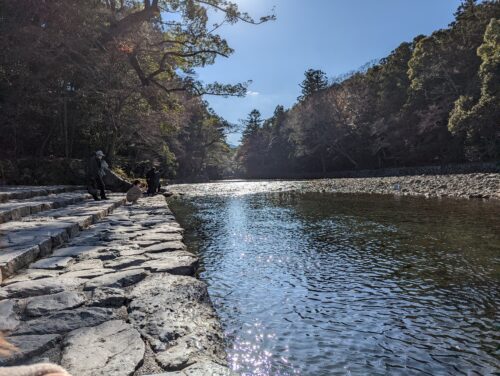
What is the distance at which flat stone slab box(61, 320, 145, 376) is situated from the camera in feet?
6.43

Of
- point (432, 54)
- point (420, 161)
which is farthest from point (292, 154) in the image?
point (432, 54)

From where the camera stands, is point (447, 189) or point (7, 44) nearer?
point (7, 44)

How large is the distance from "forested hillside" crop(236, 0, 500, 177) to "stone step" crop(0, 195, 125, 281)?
26503 millimetres

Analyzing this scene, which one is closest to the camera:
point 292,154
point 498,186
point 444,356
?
point 444,356

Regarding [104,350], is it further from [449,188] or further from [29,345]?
[449,188]

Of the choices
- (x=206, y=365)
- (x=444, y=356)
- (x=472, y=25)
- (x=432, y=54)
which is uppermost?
(x=472, y=25)

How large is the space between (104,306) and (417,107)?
3863 cm

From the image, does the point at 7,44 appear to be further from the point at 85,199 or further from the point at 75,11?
the point at 85,199

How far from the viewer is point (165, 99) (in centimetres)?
1755

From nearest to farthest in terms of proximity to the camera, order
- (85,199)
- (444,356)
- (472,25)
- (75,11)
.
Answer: (444,356) → (85,199) → (75,11) → (472,25)

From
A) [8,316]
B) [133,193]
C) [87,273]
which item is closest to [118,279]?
[87,273]

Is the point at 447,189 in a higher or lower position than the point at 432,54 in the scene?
lower

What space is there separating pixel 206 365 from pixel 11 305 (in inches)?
65.8

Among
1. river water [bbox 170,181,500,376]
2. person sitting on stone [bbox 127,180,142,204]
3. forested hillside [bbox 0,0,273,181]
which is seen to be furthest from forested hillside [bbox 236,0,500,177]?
person sitting on stone [bbox 127,180,142,204]
